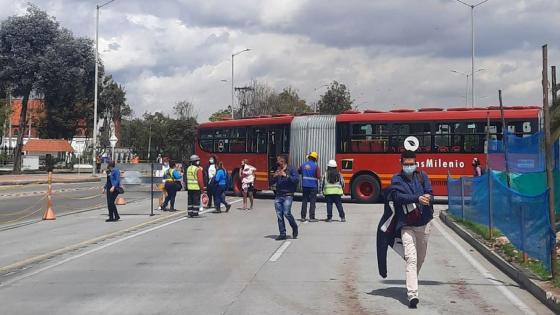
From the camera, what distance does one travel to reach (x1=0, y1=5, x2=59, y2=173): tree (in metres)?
50.3

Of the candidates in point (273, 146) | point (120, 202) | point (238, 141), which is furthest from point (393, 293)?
point (238, 141)

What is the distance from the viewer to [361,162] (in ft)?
86.0

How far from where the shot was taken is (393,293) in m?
8.77

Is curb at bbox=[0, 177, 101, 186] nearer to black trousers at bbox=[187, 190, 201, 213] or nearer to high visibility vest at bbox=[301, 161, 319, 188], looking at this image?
black trousers at bbox=[187, 190, 201, 213]

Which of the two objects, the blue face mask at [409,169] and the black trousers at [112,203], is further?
the black trousers at [112,203]

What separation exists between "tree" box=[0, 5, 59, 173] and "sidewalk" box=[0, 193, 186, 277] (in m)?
32.2

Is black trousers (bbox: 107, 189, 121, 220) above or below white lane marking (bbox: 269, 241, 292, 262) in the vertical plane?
above

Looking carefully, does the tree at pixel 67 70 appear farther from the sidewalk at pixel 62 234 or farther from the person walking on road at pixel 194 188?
the person walking on road at pixel 194 188

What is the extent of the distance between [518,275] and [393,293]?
7.10 ft

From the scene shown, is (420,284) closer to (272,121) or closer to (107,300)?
(107,300)

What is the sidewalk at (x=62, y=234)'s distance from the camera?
12156 millimetres

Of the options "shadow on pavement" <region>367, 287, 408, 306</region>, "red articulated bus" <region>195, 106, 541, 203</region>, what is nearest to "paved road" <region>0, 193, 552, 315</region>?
"shadow on pavement" <region>367, 287, 408, 306</region>

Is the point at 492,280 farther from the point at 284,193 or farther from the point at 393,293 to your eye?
the point at 284,193

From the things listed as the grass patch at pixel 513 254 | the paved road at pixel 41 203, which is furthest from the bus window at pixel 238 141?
the grass patch at pixel 513 254
